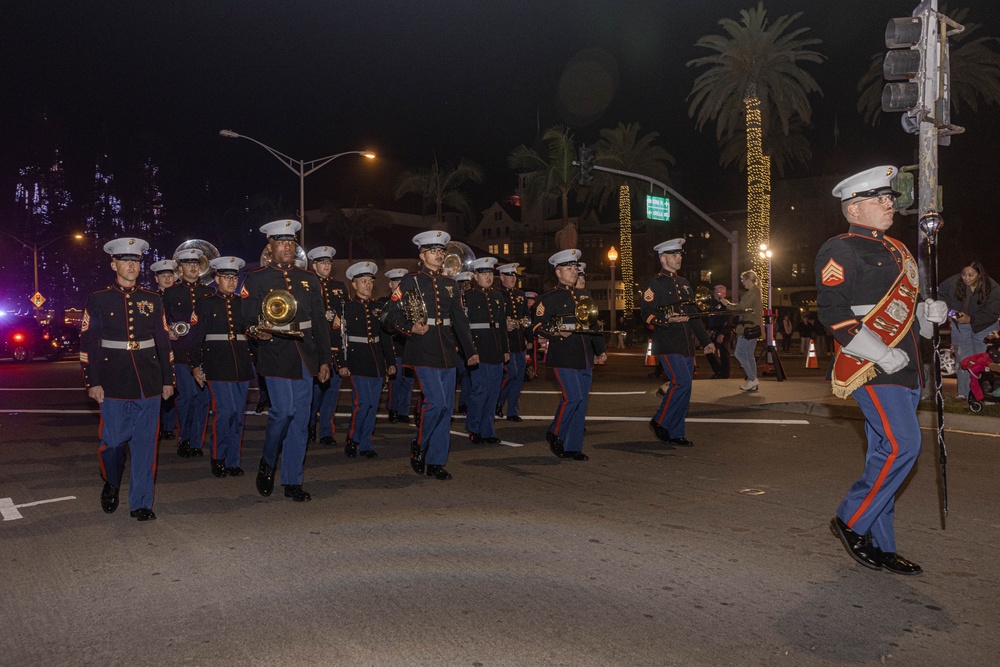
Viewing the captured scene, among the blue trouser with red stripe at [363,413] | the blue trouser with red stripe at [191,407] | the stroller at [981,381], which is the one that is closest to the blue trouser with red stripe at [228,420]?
the blue trouser with red stripe at [191,407]

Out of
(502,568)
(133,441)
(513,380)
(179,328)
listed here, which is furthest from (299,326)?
(513,380)

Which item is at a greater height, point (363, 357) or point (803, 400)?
point (363, 357)

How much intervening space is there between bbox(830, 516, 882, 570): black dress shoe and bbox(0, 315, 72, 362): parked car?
31143mm

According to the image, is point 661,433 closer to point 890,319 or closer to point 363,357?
point 363,357

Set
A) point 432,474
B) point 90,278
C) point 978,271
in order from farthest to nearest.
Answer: point 90,278 < point 978,271 < point 432,474

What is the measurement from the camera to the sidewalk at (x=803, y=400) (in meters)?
11.6

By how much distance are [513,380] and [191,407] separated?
188 inches

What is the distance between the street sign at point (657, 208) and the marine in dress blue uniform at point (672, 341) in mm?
27854

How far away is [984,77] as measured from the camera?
39.2 m

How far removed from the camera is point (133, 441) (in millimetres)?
7141

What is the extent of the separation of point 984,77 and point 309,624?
43.6 m

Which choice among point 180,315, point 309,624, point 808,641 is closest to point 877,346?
point 808,641

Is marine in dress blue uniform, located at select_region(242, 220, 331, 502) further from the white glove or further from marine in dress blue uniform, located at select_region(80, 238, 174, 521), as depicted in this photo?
the white glove

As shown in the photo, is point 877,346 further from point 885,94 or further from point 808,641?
point 885,94
